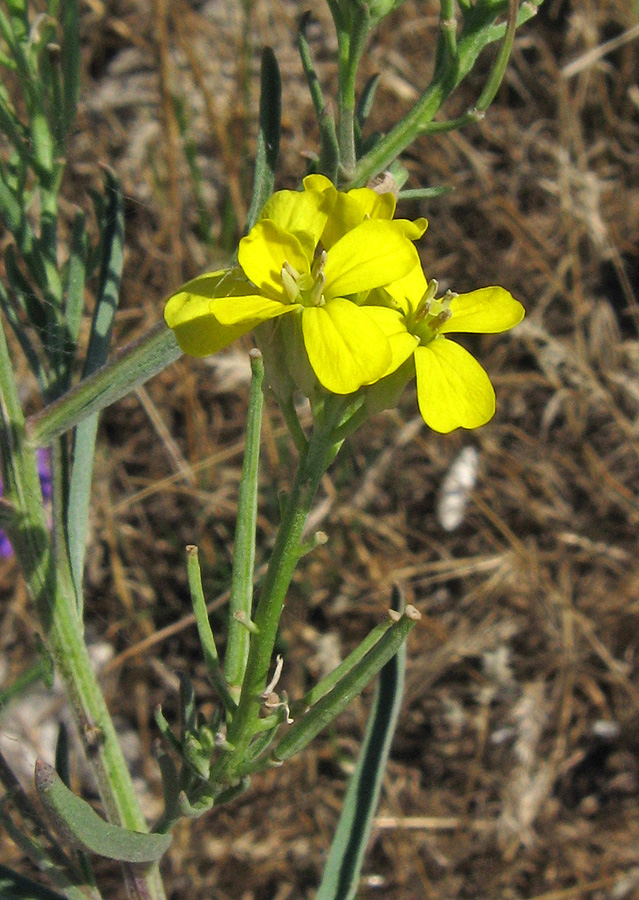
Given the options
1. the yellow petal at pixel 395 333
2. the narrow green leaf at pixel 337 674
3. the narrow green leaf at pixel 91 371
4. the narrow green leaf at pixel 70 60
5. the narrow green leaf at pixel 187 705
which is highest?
the narrow green leaf at pixel 70 60


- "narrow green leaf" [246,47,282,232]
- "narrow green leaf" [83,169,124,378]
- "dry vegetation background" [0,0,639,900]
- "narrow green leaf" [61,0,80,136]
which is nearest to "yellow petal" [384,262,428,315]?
"narrow green leaf" [246,47,282,232]

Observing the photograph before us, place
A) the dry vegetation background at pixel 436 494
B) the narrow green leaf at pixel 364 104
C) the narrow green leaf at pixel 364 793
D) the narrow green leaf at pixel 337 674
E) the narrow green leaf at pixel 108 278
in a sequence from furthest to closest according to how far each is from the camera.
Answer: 1. the dry vegetation background at pixel 436 494
2. the narrow green leaf at pixel 364 793
3. the narrow green leaf at pixel 108 278
4. the narrow green leaf at pixel 364 104
5. the narrow green leaf at pixel 337 674

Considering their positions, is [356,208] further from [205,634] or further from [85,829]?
[85,829]

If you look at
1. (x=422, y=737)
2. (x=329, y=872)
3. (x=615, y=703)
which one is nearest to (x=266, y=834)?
(x=422, y=737)

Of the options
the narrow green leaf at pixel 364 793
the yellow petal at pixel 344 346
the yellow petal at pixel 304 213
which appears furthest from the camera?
the narrow green leaf at pixel 364 793

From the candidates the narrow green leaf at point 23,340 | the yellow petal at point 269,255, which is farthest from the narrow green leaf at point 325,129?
the narrow green leaf at point 23,340

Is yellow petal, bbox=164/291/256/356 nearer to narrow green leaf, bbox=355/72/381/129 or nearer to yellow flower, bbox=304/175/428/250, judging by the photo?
yellow flower, bbox=304/175/428/250

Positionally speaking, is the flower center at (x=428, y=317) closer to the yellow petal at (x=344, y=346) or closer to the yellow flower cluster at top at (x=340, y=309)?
the yellow flower cluster at top at (x=340, y=309)
